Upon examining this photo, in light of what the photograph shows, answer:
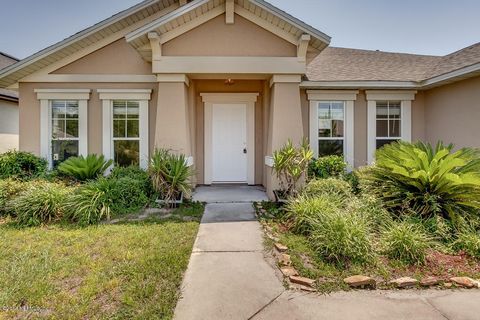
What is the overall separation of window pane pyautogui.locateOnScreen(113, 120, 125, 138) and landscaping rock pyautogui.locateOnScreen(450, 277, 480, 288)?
7953 mm

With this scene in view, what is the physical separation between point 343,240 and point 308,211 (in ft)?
3.53

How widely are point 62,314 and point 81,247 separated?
5.64ft

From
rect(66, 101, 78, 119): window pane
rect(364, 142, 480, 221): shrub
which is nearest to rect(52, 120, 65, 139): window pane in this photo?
rect(66, 101, 78, 119): window pane

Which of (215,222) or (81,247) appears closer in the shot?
(81,247)

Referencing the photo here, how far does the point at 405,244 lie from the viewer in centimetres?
376

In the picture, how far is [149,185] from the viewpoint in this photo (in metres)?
6.55

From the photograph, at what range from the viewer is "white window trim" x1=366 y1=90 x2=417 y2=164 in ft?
27.6

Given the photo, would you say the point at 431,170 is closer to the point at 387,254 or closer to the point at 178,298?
the point at 387,254

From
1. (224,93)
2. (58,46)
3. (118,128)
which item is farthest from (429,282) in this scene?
(58,46)

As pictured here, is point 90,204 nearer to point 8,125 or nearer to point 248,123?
point 248,123

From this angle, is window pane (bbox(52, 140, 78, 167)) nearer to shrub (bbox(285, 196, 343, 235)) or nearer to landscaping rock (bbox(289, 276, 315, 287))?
shrub (bbox(285, 196, 343, 235))

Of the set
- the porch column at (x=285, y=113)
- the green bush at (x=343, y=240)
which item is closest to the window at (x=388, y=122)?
the porch column at (x=285, y=113)

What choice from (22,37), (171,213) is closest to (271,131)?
(171,213)

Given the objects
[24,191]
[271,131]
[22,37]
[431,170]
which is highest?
[22,37]
